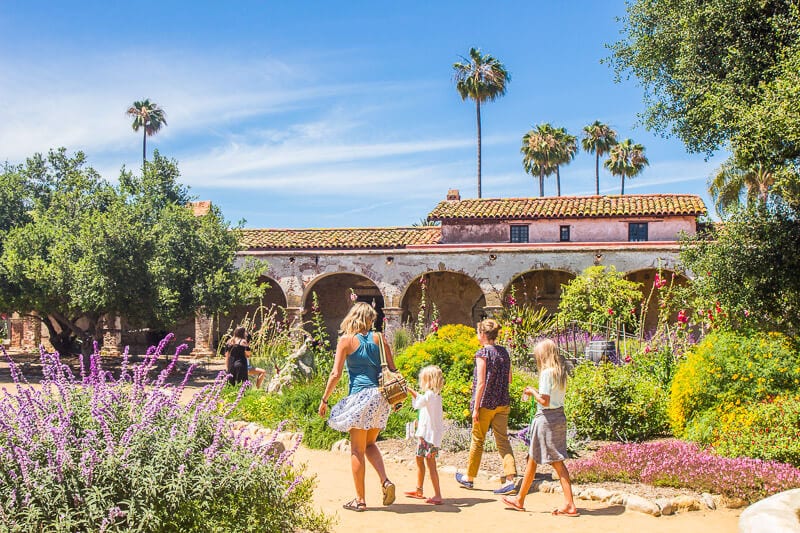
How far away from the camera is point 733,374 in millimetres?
8055

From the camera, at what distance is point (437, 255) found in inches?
876

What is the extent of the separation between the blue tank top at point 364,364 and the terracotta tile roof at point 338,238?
18.4 meters

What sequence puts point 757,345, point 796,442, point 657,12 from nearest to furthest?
point 796,442 → point 757,345 → point 657,12

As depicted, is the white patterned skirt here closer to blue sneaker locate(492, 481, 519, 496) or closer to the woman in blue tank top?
the woman in blue tank top

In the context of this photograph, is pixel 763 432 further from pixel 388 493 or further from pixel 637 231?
pixel 637 231

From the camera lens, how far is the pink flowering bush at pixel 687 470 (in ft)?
20.7

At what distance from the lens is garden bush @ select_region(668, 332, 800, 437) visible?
7883 mm

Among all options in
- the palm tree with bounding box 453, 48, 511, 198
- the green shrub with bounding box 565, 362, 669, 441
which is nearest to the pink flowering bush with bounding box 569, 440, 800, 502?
the green shrub with bounding box 565, 362, 669, 441

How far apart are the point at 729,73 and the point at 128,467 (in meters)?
8.75

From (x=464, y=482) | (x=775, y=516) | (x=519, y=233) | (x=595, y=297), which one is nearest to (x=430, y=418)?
(x=464, y=482)

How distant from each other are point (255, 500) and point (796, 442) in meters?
5.34

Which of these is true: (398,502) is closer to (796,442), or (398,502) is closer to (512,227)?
(796,442)

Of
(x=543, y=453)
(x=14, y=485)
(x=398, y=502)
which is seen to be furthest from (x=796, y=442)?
(x=14, y=485)

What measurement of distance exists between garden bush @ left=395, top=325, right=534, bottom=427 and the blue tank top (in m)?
3.80
